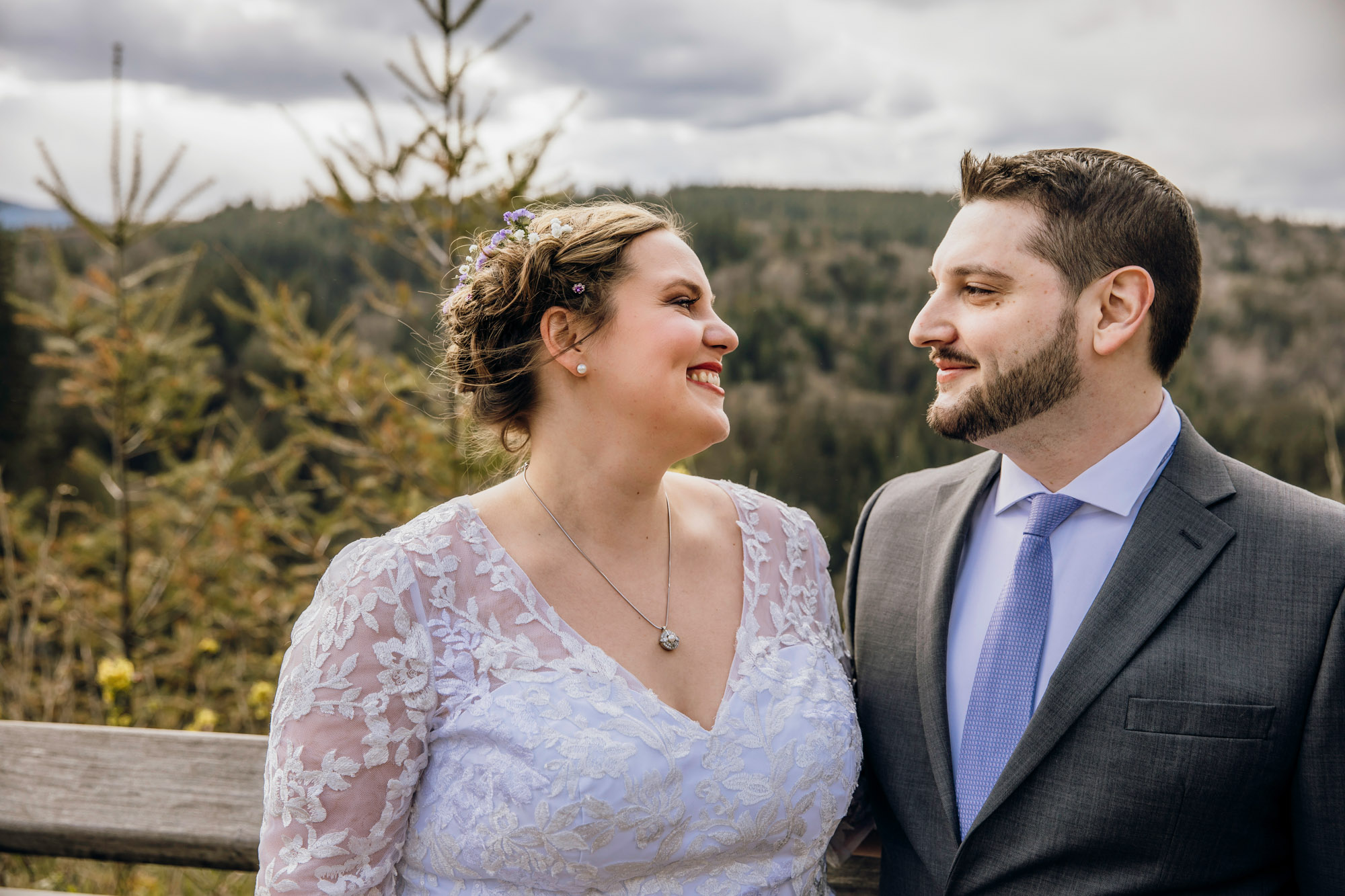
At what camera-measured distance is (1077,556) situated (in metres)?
1.91

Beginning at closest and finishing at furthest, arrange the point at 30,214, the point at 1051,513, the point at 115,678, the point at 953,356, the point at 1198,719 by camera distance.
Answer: the point at 1198,719 → the point at 1051,513 → the point at 953,356 → the point at 115,678 → the point at 30,214

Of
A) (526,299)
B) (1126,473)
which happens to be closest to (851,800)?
(1126,473)

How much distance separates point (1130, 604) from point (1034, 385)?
47 cm

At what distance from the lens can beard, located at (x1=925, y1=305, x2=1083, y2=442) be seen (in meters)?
1.92

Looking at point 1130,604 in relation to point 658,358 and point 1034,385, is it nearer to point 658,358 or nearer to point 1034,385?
point 1034,385

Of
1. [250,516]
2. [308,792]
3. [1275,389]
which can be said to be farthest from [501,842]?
[1275,389]

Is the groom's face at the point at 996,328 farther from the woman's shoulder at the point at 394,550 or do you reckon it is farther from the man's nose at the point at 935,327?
the woman's shoulder at the point at 394,550

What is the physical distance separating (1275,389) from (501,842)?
14.6 metres

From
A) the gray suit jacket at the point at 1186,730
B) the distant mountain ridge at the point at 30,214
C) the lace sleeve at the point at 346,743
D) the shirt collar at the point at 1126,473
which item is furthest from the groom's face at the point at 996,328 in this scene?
the distant mountain ridge at the point at 30,214

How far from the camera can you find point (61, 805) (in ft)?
7.07

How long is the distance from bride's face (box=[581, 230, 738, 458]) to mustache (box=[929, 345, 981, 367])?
468 mm

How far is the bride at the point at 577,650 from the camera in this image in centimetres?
170

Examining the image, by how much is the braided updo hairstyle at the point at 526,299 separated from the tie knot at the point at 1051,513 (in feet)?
3.36

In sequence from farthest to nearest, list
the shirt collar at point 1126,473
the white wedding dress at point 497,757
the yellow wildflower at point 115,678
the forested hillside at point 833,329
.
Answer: the forested hillside at point 833,329
the yellow wildflower at point 115,678
the shirt collar at point 1126,473
the white wedding dress at point 497,757
